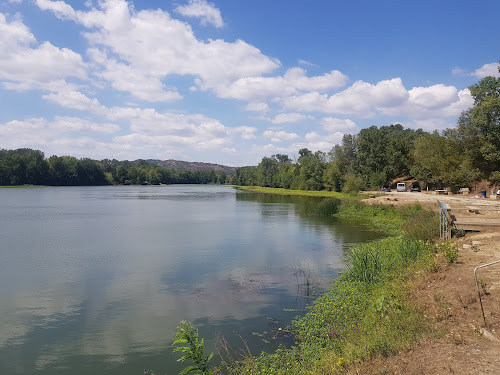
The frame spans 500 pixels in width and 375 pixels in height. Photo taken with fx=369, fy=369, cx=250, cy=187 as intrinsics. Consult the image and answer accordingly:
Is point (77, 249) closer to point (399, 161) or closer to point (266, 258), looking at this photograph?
point (266, 258)

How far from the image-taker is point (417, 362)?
24.5ft

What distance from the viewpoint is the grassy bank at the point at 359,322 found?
8648 mm

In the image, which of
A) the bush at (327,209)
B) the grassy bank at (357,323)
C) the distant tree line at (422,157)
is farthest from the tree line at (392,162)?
the grassy bank at (357,323)

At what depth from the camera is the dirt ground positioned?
7211mm

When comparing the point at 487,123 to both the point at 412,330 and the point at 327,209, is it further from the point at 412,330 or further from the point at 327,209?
the point at 412,330

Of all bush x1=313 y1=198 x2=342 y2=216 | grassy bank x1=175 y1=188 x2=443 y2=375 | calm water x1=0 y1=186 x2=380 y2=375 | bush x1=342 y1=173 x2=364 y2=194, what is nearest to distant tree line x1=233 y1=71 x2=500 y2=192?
bush x1=342 y1=173 x2=364 y2=194

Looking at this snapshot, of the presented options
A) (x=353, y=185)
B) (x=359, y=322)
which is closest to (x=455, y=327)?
(x=359, y=322)

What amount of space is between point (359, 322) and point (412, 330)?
6.78ft

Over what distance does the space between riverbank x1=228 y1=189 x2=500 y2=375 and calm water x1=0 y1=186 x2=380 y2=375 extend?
5.74ft

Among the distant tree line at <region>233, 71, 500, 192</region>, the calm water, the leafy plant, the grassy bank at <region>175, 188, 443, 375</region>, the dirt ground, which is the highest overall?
the distant tree line at <region>233, 71, 500, 192</region>

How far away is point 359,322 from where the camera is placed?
11.0 meters

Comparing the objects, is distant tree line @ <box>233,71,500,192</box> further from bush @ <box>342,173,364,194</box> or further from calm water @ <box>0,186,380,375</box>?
calm water @ <box>0,186,380,375</box>

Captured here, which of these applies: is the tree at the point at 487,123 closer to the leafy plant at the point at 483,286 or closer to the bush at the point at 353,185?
the leafy plant at the point at 483,286

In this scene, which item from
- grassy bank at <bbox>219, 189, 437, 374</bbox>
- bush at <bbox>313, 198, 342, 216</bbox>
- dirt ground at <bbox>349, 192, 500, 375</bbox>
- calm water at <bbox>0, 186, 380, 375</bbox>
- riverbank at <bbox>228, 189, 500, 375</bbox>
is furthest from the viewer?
bush at <bbox>313, 198, 342, 216</bbox>
